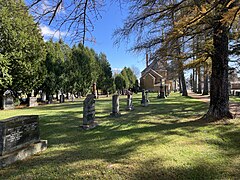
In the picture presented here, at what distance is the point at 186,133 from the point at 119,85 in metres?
40.9

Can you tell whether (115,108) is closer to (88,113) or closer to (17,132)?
(88,113)

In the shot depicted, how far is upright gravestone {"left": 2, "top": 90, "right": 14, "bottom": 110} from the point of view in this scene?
16.7 m

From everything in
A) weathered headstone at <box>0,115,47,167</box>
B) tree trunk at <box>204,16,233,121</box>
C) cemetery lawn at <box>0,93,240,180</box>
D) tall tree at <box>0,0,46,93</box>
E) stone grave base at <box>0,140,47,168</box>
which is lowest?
cemetery lawn at <box>0,93,240,180</box>

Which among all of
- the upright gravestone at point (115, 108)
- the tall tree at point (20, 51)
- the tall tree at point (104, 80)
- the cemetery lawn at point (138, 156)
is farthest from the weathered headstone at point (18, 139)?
the tall tree at point (104, 80)

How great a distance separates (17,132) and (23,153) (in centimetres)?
54

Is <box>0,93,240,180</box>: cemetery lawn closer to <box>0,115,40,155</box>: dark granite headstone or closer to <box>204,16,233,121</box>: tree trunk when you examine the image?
<box>0,115,40,155</box>: dark granite headstone

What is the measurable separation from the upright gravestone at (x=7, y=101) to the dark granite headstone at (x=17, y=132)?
579 inches

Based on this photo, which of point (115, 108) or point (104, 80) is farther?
point (104, 80)

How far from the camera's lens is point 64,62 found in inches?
1045

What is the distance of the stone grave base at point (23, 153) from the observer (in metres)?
3.84

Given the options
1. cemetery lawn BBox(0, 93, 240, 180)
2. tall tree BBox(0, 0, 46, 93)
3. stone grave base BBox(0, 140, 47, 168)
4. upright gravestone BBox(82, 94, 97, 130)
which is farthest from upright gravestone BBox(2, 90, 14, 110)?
stone grave base BBox(0, 140, 47, 168)

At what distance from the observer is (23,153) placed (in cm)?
428

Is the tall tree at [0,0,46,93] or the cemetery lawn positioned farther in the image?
the tall tree at [0,0,46,93]

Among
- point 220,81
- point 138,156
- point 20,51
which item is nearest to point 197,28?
point 220,81
